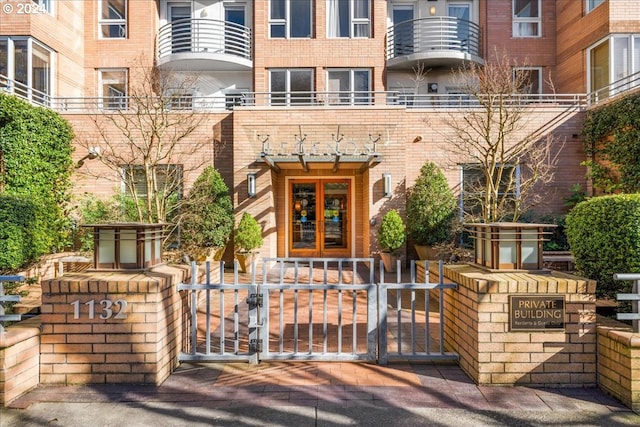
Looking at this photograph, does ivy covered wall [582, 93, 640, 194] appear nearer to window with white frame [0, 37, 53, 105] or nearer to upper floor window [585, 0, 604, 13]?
upper floor window [585, 0, 604, 13]

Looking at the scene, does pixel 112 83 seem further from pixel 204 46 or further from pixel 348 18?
pixel 348 18

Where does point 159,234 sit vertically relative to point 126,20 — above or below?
below

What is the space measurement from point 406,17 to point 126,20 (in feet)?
35.6

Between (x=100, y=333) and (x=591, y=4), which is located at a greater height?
(x=591, y=4)

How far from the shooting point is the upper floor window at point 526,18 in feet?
46.8

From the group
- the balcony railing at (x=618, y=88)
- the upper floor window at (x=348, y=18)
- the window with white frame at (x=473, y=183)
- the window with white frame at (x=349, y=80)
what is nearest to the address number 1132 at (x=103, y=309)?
the window with white frame at (x=473, y=183)

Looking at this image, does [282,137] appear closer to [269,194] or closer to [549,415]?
[269,194]

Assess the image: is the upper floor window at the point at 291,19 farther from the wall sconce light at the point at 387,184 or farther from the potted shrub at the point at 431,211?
the potted shrub at the point at 431,211

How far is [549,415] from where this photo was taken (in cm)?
289

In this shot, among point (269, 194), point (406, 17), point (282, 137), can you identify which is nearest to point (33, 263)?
point (269, 194)

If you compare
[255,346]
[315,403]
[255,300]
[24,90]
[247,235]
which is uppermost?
[24,90]

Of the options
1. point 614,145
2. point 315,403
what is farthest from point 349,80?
point 315,403

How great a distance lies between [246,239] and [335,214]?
3.63m

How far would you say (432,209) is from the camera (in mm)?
10289
